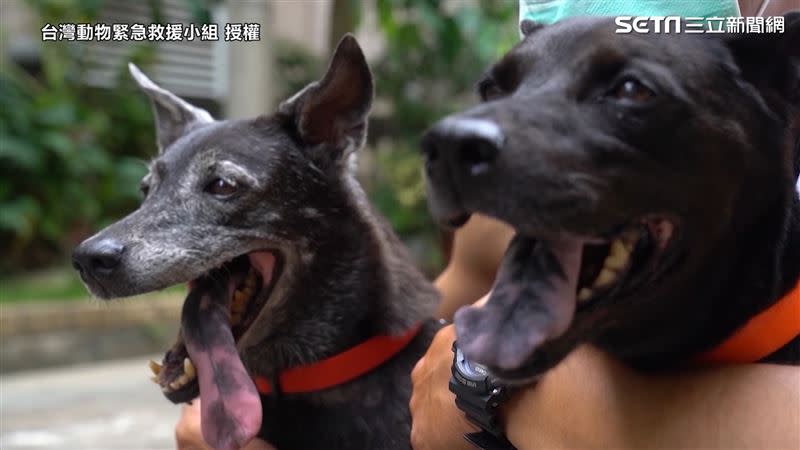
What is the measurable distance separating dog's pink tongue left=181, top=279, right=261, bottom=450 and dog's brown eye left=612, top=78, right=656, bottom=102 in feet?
3.06

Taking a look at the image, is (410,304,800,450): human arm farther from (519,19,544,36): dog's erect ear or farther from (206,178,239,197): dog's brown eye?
(206,178,239,197): dog's brown eye

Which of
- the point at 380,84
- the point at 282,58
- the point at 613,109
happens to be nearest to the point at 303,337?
the point at 613,109

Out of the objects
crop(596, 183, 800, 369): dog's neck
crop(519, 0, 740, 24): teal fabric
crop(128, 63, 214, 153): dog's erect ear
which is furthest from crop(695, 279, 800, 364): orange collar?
crop(128, 63, 214, 153): dog's erect ear

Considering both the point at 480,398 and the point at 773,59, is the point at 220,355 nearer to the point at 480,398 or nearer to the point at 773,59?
the point at 480,398

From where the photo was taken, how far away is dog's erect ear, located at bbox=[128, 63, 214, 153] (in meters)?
2.33

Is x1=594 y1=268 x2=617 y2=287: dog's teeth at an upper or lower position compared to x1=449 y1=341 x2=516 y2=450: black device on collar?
upper

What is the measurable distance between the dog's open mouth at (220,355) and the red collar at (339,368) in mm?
149

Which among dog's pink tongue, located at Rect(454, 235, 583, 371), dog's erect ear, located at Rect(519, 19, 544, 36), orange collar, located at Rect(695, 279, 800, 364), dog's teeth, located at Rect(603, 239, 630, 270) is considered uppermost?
dog's erect ear, located at Rect(519, 19, 544, 36)

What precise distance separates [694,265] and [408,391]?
888 mm

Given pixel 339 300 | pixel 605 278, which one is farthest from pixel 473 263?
pixel 605 278

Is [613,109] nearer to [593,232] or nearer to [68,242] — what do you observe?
[593,232]

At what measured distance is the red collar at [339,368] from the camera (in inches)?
76.9

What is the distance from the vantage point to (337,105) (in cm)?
213

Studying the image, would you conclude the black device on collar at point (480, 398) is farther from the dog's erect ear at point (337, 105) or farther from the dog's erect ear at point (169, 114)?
the dog's erect ear at point (169, 114)
